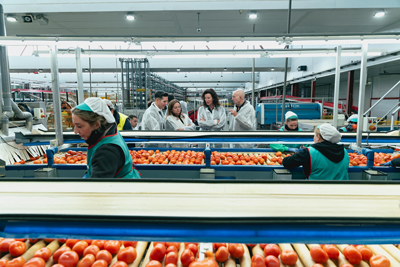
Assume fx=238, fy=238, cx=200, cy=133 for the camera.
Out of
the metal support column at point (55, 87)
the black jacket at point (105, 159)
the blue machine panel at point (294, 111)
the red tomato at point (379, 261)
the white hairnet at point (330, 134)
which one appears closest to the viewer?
the red tomato at point (379, 261)

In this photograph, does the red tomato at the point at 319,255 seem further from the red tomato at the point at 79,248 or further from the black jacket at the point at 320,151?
the black jacket at the point at 320,151

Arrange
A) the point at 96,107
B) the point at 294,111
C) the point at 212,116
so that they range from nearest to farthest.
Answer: the point at 96,107
the point at 212,116
the point at 294,111

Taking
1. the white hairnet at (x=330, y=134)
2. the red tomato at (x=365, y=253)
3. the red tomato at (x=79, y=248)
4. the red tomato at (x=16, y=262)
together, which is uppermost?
the white hairnet at (x=330, y=134)

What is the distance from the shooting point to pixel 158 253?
123cm

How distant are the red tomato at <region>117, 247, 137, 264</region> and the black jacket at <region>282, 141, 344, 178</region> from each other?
2.01m

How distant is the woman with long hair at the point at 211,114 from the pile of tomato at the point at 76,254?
3.88m

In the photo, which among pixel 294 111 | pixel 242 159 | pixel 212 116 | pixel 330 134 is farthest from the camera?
pixel 294 111

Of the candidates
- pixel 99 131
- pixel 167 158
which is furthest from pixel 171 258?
pixel 167 158

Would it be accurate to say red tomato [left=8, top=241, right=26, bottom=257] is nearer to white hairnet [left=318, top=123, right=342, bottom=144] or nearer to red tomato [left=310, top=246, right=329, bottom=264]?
red tomato [left=310, top=246, right=329, bottom=264]

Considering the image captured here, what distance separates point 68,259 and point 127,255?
28 centimetres

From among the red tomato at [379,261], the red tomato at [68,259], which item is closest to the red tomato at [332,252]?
the red tomato at [379,261]

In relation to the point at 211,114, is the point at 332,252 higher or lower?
lower

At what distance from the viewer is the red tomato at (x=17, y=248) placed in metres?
1.21

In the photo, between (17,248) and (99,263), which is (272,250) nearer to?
(99,263)
